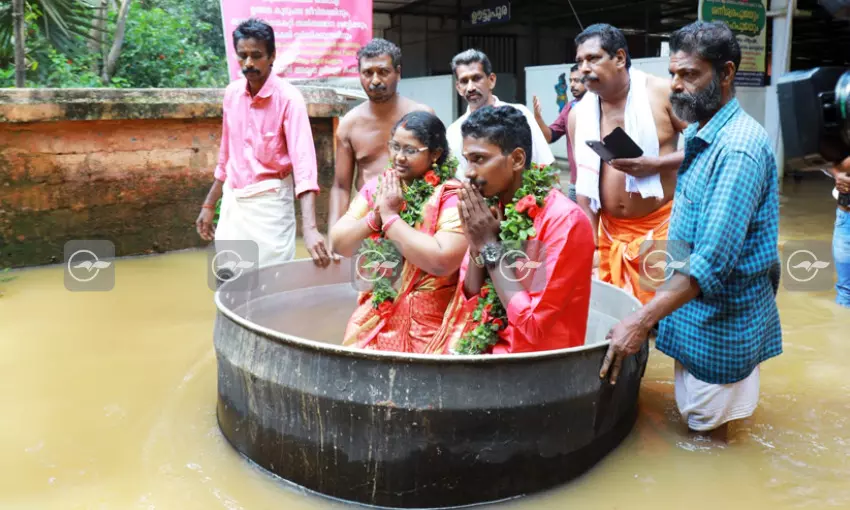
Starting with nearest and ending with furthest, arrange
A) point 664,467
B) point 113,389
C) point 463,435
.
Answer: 1. point 463,435
2. point 664,467
3. point 113,389

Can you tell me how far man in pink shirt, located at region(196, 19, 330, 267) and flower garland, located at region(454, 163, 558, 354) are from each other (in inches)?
56.0

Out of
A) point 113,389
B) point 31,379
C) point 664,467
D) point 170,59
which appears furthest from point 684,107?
point 170,59

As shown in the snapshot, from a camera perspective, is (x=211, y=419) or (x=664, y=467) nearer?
(x=664, y=467)

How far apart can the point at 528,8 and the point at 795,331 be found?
Result: 13.7 meters

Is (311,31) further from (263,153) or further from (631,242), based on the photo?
(631,242)

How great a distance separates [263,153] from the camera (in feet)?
14.0

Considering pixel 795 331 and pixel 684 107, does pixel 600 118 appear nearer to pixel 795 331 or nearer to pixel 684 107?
pixel 684 107

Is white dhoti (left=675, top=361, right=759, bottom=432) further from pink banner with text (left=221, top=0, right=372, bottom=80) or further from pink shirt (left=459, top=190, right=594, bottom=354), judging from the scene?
pink banner with text (left=221, top=0, right=372, bottom=80)

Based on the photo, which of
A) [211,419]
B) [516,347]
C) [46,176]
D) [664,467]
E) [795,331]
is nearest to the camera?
[516,347]

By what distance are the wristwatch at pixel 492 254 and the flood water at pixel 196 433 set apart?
0.88m

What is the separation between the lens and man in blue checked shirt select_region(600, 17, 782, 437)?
280 cm

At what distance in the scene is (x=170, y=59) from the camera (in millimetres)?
8484

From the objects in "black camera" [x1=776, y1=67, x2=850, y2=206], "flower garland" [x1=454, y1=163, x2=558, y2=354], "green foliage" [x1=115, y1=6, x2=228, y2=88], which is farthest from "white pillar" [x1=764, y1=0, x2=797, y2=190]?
"black camera" [x1=776, y1=67, x2=850, y2=206]

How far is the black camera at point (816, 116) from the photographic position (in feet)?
6.58
